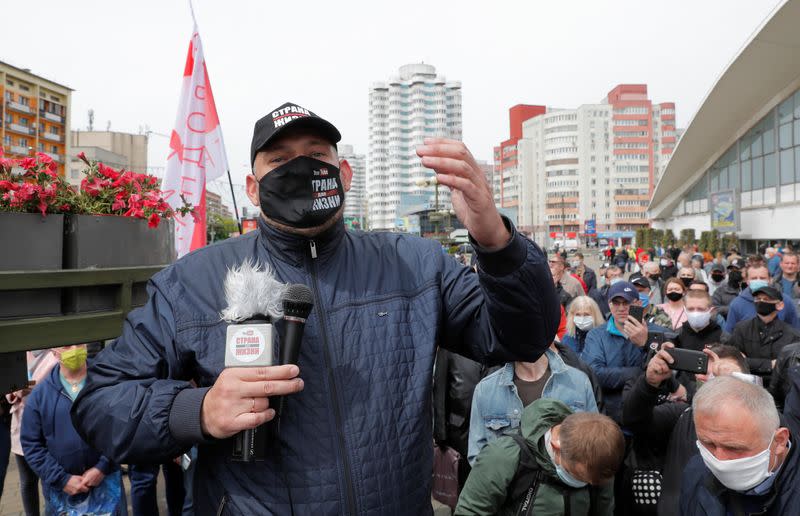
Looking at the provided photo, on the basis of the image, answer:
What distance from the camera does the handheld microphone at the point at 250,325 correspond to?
1420mm

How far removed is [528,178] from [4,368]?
439ft

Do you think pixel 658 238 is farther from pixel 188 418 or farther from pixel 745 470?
pixel 188 418

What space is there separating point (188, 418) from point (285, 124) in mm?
860

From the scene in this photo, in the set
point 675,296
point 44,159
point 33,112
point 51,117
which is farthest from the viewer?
point 51,117

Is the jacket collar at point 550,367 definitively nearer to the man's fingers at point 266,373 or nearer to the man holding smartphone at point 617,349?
the man holding smartphone at point 617,349

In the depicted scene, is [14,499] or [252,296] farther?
[14,499]

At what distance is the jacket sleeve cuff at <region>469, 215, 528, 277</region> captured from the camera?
4.92ft

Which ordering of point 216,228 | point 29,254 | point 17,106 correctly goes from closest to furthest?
point 29,254 → point 216,228 → point 17,106

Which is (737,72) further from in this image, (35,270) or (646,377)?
(35,270)

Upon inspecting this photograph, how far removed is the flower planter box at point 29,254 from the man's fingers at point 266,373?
3.93 feet

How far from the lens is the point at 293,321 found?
149 cm

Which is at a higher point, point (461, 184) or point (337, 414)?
point (461, 184)

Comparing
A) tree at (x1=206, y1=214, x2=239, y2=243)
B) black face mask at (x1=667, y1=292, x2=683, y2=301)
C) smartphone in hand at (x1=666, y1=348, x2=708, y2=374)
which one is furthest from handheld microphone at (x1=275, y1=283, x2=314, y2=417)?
black face mask at (x1=667, y1=292, x2=683, y2=301)

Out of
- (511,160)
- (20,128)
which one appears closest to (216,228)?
(20,128)
